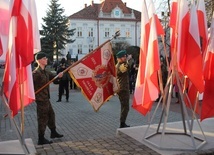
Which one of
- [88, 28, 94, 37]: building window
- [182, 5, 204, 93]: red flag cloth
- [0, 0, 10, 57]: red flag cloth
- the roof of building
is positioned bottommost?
[182, 5, 204, 93]: red flag cloth

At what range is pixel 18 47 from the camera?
189 inches

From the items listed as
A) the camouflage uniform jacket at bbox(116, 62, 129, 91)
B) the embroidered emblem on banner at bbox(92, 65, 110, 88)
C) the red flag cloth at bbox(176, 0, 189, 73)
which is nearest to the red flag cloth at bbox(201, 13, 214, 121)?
the red flag cloth at bbox(176, 0, 189, 73)

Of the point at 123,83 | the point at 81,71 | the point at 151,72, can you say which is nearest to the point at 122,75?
the point at 123,83

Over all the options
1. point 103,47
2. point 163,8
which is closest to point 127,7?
point 163,8

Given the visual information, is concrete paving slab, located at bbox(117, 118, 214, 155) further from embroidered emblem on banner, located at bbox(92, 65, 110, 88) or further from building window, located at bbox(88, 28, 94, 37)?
building window, located at bbox(88, 28, 94, 37)

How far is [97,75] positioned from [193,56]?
2.31 m

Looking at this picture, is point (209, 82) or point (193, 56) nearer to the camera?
point (193, 56)

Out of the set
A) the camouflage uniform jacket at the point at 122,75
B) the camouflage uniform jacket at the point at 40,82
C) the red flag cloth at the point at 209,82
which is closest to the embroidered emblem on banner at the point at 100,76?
the camouflage uniform jacket at the point at 122,75

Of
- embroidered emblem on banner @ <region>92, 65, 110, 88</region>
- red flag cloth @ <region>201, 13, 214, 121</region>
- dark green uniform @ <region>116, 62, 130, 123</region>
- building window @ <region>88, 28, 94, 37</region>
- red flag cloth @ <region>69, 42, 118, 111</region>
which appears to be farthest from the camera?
building window @ <region>88, 28, 94, 37</region>

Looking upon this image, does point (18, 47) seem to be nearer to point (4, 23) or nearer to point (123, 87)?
point (4, 23)

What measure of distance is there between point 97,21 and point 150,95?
68329mm

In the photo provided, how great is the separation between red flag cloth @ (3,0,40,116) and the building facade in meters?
65.1

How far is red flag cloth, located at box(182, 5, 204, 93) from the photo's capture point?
16.9 feet

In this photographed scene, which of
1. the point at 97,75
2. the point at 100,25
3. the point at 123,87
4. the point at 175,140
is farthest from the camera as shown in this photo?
the point at 100,25
